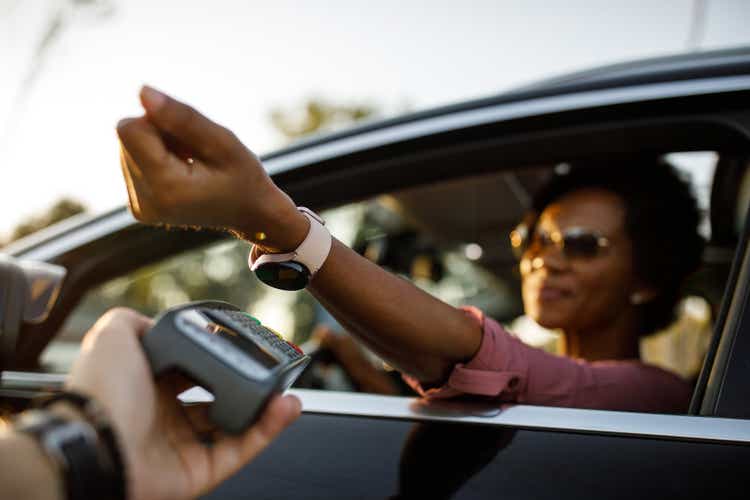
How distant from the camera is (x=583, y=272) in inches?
79.5

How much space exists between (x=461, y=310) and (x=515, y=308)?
296cm

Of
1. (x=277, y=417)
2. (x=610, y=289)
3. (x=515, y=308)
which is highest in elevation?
(x=277, y=417)

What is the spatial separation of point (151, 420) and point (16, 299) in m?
0.36

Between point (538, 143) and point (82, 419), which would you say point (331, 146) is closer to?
point (538, 143)

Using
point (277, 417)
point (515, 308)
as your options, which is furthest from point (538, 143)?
point (515, 308)

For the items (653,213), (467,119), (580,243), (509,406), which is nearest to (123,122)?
(509,406)

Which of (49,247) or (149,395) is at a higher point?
(149,395)

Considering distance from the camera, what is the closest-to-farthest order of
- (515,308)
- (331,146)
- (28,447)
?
(28,447) → (331,146) → (515,308)

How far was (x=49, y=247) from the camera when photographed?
5.58 feet

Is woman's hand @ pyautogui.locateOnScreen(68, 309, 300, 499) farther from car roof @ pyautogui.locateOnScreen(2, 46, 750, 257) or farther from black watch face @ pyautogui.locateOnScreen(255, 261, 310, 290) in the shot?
car roof @ pyautogui.locateOnScreen(2, 46, 750, 257)

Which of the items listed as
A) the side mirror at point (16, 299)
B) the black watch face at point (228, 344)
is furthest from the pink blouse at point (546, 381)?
the side mirror at point (16, 299)

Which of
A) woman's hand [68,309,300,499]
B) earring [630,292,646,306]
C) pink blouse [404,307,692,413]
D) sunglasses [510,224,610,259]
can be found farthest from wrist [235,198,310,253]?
earring [630,292,646,306]

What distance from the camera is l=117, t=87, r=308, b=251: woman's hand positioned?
75cm

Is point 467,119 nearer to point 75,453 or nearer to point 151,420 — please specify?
point 151,420
